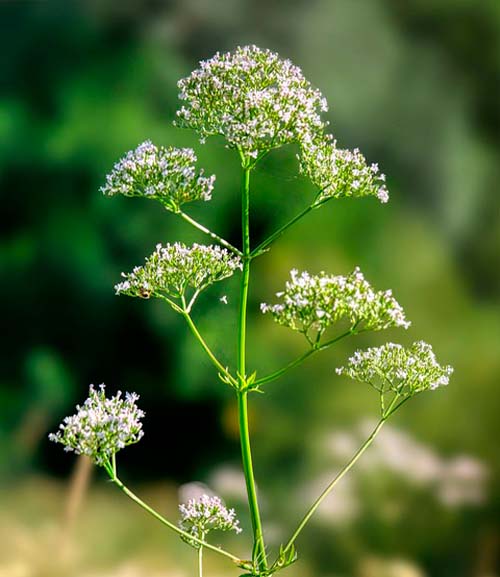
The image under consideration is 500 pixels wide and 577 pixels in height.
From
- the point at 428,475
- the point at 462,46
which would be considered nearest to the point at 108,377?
the point at 428,475

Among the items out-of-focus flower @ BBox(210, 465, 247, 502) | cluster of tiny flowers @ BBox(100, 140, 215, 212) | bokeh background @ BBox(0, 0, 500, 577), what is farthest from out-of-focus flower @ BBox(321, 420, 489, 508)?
cluster of tiny flowers @ BBox(100, 140, 215, 212)

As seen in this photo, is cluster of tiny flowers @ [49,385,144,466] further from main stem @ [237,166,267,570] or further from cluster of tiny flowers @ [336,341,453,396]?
cluster of tiny flowers @ [336,341,453,396]

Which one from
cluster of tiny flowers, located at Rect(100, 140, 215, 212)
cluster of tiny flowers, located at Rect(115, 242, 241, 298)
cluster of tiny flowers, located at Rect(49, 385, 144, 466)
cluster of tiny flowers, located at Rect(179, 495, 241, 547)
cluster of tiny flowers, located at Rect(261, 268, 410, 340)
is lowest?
cluster of tiny flowers, located at Rect(49, 385, 144, 466)

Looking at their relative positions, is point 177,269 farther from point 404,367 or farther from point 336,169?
point 404,367

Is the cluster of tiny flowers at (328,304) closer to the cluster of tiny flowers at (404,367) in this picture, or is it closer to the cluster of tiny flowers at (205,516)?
the cluster of tiny flowers at (404,367)

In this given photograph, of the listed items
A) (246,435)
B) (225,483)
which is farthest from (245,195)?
(225,483)

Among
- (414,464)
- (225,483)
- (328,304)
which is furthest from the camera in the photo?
(414,464)

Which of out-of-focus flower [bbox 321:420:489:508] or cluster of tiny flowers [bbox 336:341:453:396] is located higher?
out-of-focus flower [bbox 321:420:489:508]
